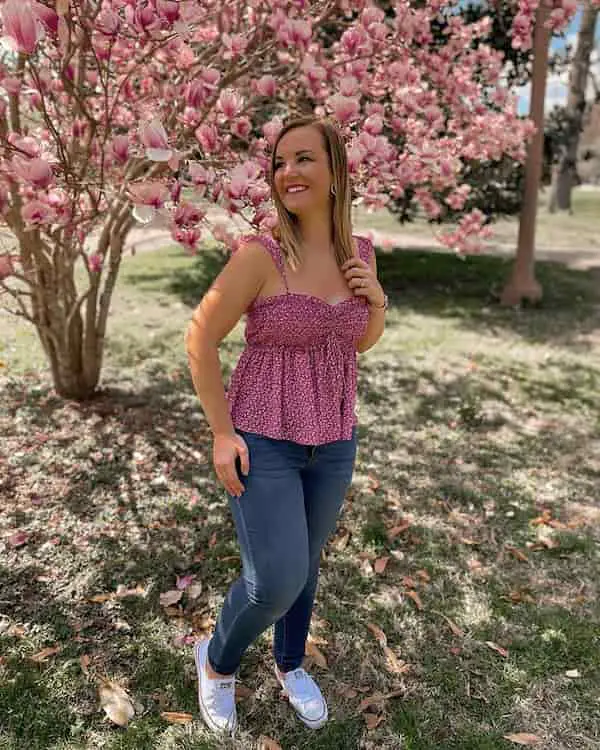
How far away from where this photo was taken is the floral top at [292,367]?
208cm

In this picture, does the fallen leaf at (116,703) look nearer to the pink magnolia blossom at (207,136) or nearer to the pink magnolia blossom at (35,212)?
the pink magnolia blossom at (35,212)

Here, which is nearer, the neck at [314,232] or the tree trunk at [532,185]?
the neck at [314,232]

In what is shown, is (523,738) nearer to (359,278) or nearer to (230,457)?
(230,457)

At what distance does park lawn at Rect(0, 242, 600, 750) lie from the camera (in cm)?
270

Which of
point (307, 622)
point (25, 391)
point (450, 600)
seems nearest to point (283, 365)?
point (307, 622)

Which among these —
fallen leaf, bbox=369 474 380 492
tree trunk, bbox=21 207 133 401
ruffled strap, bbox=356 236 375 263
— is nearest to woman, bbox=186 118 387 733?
ruffled strap, bbox=356 236 375 263

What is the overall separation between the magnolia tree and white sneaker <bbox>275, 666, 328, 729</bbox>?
6.43 feet

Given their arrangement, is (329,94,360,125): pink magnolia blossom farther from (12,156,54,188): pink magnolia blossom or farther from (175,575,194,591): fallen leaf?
(175,575,194,591): fallen leaf

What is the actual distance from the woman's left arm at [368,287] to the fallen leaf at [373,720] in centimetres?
158

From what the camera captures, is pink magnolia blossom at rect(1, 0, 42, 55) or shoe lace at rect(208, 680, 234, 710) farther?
shoe lace at rect(208, 680, 234, 710)

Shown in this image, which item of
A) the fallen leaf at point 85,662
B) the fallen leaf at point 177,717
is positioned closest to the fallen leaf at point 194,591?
the fallen leaf at point 85,662

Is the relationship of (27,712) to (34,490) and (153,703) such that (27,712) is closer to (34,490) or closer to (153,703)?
(153,703)

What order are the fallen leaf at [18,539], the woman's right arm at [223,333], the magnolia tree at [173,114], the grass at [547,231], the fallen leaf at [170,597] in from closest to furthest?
1. the woman's right arm at [223,333]
2. the magnolia tree at [173,114]
3. the fallen leaf at [170,597]
4. the fallen leaf at [18,539]
5. the grass at [547,231]

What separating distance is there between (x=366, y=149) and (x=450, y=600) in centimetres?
236
